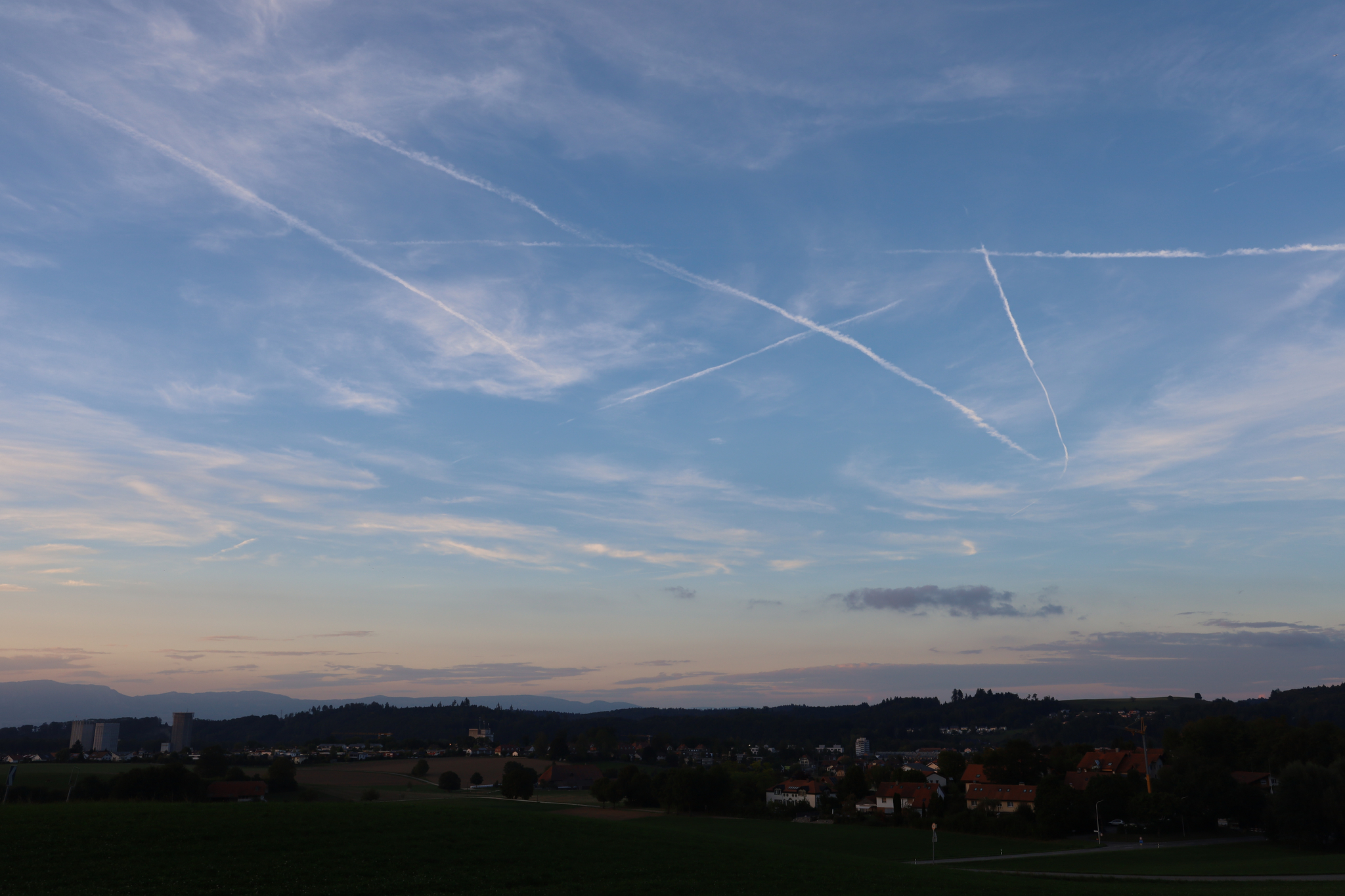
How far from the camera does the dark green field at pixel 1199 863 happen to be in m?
53.6

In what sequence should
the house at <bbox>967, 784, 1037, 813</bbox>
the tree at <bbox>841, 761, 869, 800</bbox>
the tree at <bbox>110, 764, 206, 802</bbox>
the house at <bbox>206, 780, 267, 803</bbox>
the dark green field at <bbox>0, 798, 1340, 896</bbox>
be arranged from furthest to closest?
the tree at <bbox>841, 761, 869, 800</bbox> → the house at <bbox>967, 784, 1037, 813</bbox> → the house at <bbox>206, 780, 267, 803</bbox> → the tree at <bbox>110, 764, 206, 802</bbox> → the dark green field at <bbox>0, 798, 1340, 896</bbox>

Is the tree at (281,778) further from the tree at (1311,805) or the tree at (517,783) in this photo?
the tree at (1311,805)

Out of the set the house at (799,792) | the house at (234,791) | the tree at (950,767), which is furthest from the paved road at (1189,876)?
the tree at (950,767)

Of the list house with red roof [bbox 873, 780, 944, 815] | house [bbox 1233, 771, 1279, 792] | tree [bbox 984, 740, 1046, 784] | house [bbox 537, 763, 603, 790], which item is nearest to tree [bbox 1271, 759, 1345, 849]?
house [bbox 1233, 771, 1279, 792]

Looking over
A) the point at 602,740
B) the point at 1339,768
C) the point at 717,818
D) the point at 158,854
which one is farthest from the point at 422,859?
the point at 602,740

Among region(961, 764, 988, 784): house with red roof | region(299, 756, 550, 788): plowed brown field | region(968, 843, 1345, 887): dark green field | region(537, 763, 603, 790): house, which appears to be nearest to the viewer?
region(968, 843, 1345, 887): dark green field

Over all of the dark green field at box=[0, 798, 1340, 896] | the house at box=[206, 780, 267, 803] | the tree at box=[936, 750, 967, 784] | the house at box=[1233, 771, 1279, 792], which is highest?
the dark green field at box=[0, 798, 1340, 896]

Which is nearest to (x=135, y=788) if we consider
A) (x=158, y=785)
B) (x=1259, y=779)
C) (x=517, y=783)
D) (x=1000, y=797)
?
(x=158, y=785)

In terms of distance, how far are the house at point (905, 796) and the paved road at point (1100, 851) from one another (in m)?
23.8

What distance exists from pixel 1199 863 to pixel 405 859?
188ft

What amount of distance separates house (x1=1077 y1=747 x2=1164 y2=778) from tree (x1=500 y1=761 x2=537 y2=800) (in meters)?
74.3

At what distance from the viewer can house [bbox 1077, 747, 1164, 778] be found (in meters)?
107

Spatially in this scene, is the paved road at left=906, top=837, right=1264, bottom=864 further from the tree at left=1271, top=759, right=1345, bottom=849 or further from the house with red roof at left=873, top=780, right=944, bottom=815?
the house with red roof at left=873, top=780, right=944, bottom=815

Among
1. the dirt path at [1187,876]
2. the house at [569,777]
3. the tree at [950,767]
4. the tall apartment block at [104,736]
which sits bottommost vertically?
the tall apartment block at [104,736]
